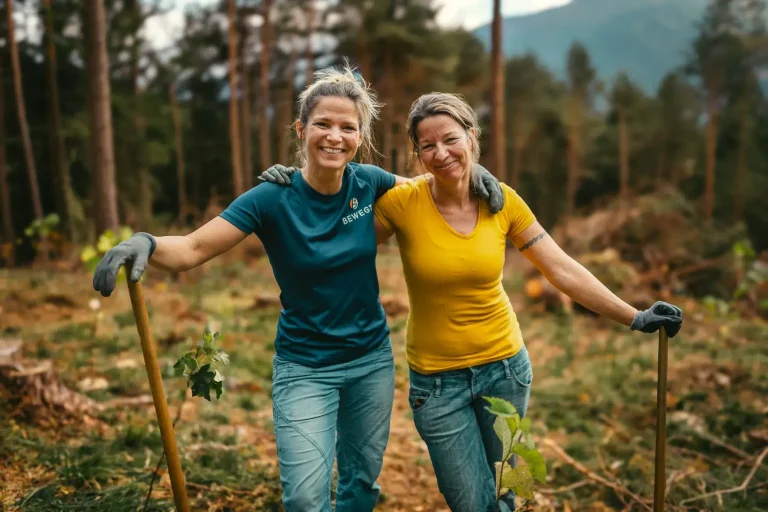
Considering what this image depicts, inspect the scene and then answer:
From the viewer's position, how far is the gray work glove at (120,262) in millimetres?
1778

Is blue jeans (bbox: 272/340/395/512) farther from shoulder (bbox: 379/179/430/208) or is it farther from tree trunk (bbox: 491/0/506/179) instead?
tree trunk (bbox: 491/0/506/179)

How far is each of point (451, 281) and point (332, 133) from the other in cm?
75

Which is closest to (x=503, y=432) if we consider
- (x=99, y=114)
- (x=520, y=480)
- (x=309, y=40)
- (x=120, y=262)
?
(x=520, y=480)

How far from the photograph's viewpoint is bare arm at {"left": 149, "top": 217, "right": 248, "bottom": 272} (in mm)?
2041

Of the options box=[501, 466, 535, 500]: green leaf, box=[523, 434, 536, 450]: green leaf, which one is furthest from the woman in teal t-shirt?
box=[523, 434, 536, 450]: green leaf

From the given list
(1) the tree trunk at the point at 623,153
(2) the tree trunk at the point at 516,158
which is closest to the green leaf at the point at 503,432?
(2) the tree trunk at the point at 516,158

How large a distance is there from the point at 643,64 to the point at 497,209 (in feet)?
654

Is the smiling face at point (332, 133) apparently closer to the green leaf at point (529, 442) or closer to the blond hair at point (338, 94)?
the blond hair at point (338, 94)

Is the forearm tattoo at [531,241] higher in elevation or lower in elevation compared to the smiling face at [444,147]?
lower

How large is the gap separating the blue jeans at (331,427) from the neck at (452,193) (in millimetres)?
671

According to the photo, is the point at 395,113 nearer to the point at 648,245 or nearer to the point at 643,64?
the point at 648,245

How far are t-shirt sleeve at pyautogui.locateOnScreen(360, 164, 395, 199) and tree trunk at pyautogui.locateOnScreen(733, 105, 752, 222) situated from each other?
2579 centimetres

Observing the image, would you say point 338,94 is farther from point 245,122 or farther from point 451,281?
point 245,122

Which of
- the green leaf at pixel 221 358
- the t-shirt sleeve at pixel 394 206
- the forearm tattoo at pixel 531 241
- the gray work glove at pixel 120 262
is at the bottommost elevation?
the green leaf at pixel 221 358
